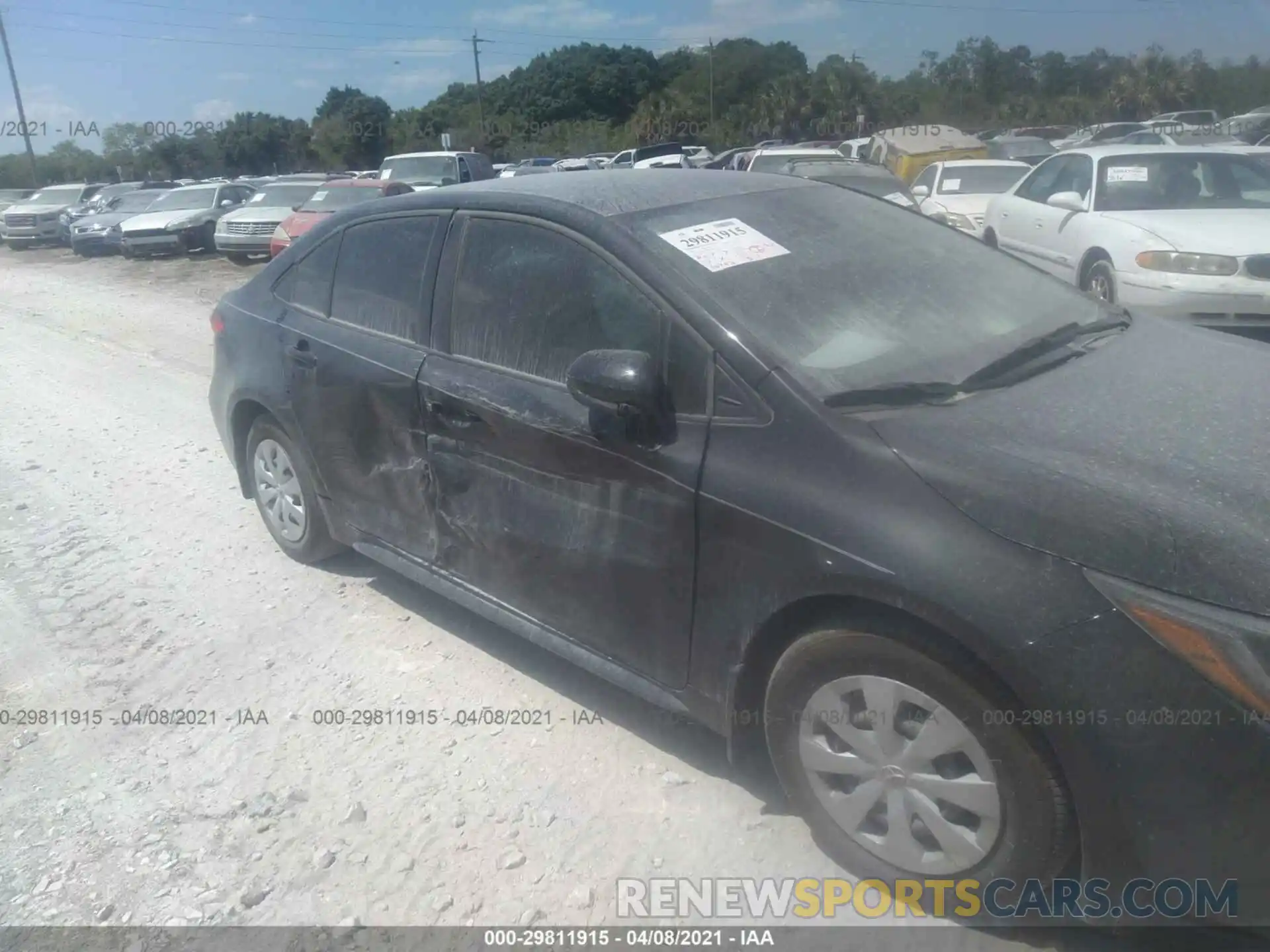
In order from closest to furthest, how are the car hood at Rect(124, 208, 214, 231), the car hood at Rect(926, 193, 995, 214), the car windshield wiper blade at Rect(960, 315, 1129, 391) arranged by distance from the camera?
1. the car windshield wiper blade at Rect(960, 315, 1129, 391)
2. the car hood at Rect(926, 193, 995, 214)
3. the car hood at Rect(124, 208, 214, 231)

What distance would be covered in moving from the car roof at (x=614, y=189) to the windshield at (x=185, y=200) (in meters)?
18.2

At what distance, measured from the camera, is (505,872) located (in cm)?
276

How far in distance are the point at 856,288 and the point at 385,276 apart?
179cm

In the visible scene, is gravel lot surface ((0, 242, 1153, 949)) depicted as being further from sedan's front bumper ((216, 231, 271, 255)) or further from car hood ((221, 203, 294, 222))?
car hood ((221, 203, 294, 222))

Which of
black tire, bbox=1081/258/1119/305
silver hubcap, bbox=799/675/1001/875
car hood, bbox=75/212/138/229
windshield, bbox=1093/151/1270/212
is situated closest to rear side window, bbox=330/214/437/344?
silver hubcap, bbox=799/675/1001/875

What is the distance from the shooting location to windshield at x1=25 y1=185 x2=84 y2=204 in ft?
87.9

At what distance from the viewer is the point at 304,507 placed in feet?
14.6

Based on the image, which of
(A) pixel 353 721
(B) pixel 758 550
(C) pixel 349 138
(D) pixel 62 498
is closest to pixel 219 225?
(D) pixel 62 498

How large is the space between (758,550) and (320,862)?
1521mm

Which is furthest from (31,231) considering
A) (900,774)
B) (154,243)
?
(900,774)

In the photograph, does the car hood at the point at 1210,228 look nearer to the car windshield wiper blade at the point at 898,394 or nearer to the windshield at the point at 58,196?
the car windshield wiper blade at the point at 898,394

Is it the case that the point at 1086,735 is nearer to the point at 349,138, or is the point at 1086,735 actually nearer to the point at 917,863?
the point at 917,863

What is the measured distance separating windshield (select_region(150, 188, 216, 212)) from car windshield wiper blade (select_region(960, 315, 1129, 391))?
19643 millimetres

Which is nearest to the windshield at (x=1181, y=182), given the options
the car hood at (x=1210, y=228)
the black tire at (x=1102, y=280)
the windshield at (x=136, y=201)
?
the car hood at (x=1210, y=228)
